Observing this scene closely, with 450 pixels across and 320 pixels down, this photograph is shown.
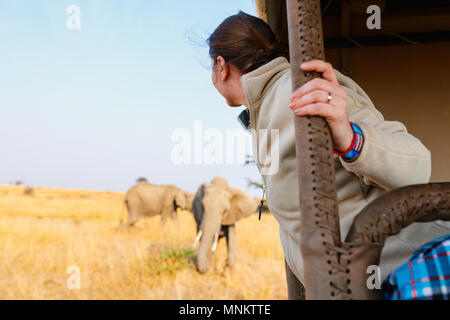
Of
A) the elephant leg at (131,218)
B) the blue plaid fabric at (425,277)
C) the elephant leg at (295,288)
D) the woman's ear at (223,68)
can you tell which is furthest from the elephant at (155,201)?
the blue plaid fabric at (425,277)

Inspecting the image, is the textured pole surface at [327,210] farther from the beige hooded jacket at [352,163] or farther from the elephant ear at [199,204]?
the elephant ear at [199,204]

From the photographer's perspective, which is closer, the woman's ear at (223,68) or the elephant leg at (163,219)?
the woman's ear at (223,68)

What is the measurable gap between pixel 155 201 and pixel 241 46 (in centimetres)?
1354

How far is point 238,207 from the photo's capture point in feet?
30.6

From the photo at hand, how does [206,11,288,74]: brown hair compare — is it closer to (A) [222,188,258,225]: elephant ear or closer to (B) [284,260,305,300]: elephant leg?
(B) [284,260,305,300]: elephant leg

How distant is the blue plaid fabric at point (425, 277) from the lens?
24.2 inches

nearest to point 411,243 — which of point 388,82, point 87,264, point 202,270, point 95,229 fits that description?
point 388,82

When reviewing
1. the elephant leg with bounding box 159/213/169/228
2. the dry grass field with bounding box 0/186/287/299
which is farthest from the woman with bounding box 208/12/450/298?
the elephant leg with bounding box 159/213/169/228

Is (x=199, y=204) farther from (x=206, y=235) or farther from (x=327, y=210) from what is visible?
(x=327, y=210)

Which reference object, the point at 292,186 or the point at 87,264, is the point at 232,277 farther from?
the point at 292,186

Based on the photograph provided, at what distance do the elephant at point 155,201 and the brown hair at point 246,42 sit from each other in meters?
13.0

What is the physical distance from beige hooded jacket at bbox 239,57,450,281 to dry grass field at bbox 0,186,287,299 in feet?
19.7

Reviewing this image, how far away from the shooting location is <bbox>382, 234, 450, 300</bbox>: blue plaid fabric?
61cm
